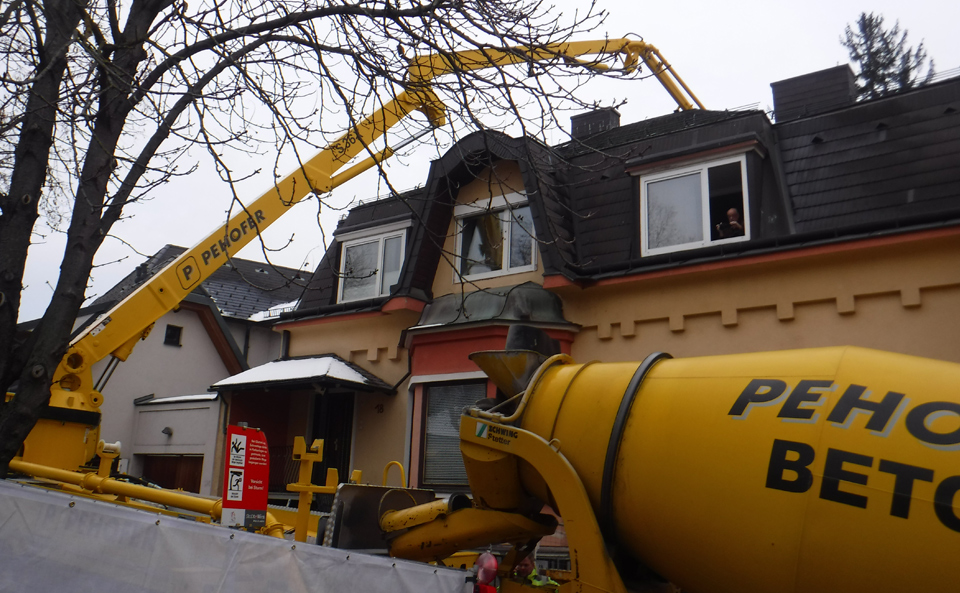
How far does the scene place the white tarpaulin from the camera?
3.73 m

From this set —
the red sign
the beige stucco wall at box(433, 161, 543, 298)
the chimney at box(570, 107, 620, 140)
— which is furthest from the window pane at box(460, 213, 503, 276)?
the red sign

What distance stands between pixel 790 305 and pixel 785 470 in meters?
6.82

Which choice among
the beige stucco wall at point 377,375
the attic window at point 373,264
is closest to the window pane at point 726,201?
the beige stucco wall at point 377,375

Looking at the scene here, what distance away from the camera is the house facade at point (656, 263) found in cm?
920

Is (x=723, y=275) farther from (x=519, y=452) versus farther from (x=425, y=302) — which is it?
(x=519, y=452)

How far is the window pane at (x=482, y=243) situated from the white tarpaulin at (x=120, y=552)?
8487 millimetres

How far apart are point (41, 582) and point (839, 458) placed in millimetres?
3758

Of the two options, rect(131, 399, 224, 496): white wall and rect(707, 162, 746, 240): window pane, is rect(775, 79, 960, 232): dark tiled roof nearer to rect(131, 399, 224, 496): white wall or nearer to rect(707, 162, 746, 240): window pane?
rect(707, 162, 746, 240): window pane

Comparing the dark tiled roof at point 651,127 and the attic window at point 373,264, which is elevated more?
the dark tiled roof at point 651,127

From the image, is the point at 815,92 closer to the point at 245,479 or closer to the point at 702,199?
the point at 702,199

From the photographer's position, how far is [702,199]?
10.9 meters

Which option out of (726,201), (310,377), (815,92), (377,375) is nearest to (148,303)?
(310,377)

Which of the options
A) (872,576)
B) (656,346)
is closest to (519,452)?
(872,576)

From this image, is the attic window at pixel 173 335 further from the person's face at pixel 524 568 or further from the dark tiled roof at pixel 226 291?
the person's face at pixel 524 568
